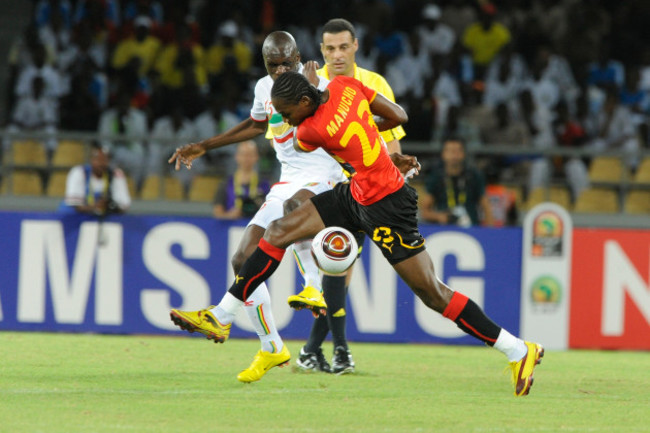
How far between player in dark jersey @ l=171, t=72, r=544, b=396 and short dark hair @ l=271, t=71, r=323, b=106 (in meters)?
0.01

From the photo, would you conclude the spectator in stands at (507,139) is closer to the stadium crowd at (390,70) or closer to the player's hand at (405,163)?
the stadium crowd at (390,70)

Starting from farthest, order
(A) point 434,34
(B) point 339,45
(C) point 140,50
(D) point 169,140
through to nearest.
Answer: (A) point 434,34 → (C) point 140,50 → (D) point 169,140 → (B) point 339,45

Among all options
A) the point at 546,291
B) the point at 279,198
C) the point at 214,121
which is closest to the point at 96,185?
the point at 214,121

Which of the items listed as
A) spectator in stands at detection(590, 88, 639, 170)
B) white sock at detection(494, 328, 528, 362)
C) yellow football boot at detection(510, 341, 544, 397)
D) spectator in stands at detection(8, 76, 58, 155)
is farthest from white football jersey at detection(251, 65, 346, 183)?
spectator in stands at detection(590, 88, 639, 170)

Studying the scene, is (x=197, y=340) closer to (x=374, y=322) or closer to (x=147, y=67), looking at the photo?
(x=374, y=322)

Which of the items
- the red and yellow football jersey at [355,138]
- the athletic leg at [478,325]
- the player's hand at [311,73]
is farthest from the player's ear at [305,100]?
the athletic leg at [478,325]

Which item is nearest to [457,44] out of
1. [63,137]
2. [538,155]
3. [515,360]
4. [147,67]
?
[538,155]

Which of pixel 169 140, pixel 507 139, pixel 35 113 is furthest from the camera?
pixel 35 113

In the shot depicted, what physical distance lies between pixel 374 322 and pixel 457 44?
6465 millimetres

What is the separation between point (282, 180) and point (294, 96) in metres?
1.27

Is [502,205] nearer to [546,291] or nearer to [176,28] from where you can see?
[546,291]

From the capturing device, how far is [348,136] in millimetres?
6441

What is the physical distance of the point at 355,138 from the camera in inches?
255

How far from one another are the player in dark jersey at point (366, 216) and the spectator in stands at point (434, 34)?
31.4ft
